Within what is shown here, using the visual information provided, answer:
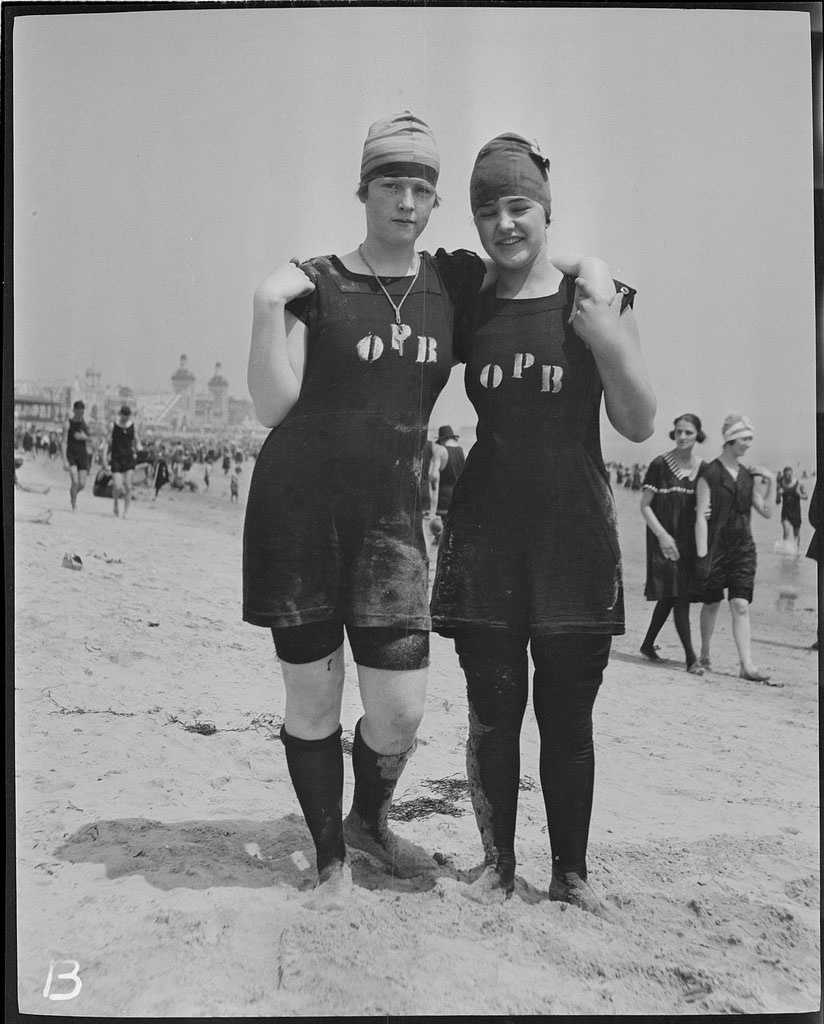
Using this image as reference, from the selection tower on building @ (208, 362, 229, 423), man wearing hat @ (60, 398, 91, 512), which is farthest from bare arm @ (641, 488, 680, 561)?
man wearing hat @ (60, 398, 91, 512)

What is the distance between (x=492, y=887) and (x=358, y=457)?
168cm

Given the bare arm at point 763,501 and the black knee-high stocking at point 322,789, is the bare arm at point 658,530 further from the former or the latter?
the black knee-high stocking at point 322,789

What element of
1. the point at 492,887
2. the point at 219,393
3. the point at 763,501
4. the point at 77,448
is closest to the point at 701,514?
the point at 763,501

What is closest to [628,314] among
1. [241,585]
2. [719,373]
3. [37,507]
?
[719,373]

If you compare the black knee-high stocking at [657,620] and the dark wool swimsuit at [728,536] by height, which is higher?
the dark wool swimsuit at [728,536]

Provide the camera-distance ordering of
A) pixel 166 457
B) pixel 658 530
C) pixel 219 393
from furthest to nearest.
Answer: pixel 166 457, pixel 658 530, pixel 219 393

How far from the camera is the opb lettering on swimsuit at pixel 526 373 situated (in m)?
3.95

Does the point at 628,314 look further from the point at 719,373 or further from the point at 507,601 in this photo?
the point at 507,601

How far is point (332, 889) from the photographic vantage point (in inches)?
157

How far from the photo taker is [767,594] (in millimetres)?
4332

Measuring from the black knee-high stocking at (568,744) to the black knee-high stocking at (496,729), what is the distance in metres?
0.09

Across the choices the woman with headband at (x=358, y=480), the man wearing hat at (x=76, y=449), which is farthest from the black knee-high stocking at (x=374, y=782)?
the man wearing hat at (x=76, y=449)

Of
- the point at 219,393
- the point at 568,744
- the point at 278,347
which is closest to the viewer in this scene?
the point at 278,347

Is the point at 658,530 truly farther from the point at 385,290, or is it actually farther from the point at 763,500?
the point at 385,290
